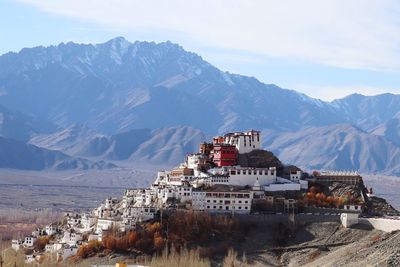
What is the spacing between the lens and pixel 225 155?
99.2 m

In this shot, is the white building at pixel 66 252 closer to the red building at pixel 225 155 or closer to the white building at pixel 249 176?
the white building at pixel 249 176

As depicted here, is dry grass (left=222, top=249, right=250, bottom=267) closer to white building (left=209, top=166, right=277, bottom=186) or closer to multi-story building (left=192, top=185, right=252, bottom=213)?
multi-story building (left=192, top=185, right=252, bottom=213)

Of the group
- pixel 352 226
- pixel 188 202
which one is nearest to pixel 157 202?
pixel 188 202

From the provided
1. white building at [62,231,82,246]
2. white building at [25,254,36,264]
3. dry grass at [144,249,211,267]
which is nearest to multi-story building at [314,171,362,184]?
dry grass at [144,249,211,267]

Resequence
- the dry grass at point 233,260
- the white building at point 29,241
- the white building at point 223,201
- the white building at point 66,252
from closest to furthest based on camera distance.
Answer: the dry grass at point 233,260 → the white building at point 66,252 → the white building at point 223,201 → the white building at point 29,241

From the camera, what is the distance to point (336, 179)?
98188 millimetres

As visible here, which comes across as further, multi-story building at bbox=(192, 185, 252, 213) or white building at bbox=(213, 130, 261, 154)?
white building at bbox=(213, 130, 261, 154)

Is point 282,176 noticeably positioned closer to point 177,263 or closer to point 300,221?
point 300,221

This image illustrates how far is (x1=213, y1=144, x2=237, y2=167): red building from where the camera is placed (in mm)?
98812

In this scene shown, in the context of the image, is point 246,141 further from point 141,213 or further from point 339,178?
point 141,213

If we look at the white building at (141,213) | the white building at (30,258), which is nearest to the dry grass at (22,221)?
the white building at (30,258)

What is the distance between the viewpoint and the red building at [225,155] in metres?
98.8

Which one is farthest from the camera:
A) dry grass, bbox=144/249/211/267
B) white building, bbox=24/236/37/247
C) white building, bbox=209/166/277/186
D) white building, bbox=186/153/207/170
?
white building, bbox=186/153/207/170

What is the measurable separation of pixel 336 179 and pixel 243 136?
11518 mm
